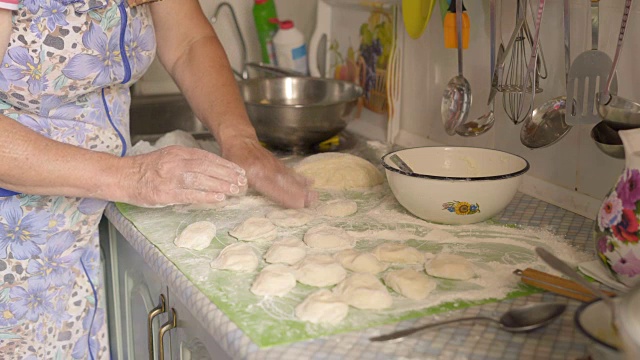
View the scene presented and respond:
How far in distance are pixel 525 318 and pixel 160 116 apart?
152 centimetres

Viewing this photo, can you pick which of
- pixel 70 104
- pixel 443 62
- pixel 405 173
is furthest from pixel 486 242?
pixel 70 104

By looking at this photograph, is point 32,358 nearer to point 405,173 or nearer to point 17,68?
point 17,68

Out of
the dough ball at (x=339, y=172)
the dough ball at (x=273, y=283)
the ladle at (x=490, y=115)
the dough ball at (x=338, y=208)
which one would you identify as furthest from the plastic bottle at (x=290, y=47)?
the dough ball at (x=273, y=283)

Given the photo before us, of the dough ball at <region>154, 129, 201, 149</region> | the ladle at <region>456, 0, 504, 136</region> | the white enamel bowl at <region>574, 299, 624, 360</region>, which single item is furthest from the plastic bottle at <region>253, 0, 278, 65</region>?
the white enamel bowl at <region>574, 299, 624, 360</region>

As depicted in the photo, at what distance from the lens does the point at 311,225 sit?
129 centimetres

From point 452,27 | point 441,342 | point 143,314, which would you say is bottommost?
point 143,314

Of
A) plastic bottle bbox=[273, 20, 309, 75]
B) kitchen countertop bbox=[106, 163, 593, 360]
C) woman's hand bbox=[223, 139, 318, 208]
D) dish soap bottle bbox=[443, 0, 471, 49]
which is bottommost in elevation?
kitchen countertop bbox=[106, 163, 593, 360]

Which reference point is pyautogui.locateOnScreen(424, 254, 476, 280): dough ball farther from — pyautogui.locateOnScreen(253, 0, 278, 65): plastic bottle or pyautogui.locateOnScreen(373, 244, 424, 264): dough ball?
pyautogui.locateOnScreen(253, 0, 278, 65): plastic bottle

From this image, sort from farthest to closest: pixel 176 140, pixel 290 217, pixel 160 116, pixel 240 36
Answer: pixel 240 36 < pixel 160 116 < pixel 176 140 < pixel 290 217

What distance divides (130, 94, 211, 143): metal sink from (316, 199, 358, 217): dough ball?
89 centimetres

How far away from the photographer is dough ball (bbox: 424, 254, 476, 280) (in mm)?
1048

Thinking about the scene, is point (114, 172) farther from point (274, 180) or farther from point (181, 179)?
point (274, 180)

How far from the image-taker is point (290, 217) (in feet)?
4.29

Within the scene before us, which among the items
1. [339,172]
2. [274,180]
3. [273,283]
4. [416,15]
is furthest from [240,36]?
[273,283]
